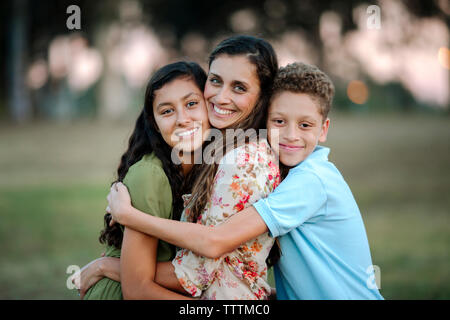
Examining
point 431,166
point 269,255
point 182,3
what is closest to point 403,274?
point 269,255

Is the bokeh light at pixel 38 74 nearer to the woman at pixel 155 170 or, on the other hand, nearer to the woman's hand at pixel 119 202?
the woman at pixel 155 170

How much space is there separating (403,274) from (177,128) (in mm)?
4839

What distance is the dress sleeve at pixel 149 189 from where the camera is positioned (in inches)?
105

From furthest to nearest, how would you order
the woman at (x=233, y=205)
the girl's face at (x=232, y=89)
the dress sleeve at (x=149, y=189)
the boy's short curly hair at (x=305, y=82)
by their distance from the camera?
the girl's face at (x=232, y=89) → the boy's short curly hair at (x=305, y=82) → the dress sleeve at (x=149, y=189) → the woman at (x=233, y=205)

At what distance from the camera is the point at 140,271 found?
261 centimetres

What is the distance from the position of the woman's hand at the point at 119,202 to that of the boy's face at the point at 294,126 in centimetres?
98

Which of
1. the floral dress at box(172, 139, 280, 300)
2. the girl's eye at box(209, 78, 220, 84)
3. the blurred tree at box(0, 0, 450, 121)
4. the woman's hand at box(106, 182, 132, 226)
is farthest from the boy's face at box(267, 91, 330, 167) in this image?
the blurred tree at box(0, 0, 450, 121)

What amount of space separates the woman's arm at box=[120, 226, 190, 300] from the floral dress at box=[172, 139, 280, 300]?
0.13 metres

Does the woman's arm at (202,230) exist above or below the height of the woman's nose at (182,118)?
below

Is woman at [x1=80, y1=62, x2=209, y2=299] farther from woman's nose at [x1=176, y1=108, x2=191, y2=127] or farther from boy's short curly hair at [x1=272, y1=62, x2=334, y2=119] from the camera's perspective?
boy's short curly hair at [x1=272, y1=62, x2=334, y2=119]

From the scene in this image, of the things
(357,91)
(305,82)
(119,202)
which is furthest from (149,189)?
(357,91)

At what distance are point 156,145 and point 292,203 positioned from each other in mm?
1035

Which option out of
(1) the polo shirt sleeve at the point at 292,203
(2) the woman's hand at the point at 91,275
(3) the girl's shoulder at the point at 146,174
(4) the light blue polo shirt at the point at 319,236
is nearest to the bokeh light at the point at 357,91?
(4) the light blue polo shirt at the point at 319,236

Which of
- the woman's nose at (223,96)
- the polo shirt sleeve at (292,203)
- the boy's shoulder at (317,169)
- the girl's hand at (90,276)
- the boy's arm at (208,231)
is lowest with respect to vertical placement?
the girl's hand at (90,276)
